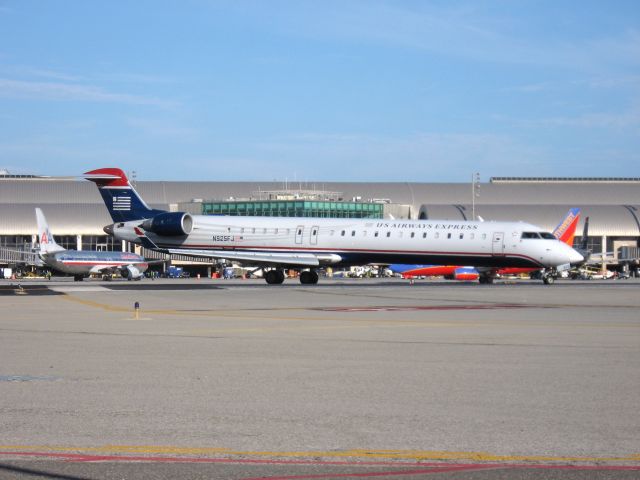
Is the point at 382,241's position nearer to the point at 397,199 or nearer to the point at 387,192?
the point at 397,199

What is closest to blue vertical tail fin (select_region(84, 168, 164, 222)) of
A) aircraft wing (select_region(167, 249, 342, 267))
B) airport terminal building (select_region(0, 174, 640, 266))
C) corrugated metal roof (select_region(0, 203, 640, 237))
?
aircraft wing (select_region(167, 249, 342, 267))

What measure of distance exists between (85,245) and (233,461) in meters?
115

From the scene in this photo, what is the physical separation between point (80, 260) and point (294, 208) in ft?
130

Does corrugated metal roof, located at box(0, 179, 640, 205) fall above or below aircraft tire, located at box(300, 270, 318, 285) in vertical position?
above

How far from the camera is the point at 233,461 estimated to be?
814cm

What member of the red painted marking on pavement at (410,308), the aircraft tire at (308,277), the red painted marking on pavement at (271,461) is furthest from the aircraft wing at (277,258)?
the red painted marking on pavement at (271,461)

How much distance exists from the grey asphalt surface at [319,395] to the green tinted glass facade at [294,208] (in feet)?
314

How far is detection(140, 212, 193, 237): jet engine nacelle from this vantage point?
55000 mm

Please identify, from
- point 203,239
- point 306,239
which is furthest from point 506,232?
point 203,239

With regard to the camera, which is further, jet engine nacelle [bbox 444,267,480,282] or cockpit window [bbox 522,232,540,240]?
jet engine nacelle [bbox 444,267,480,282]

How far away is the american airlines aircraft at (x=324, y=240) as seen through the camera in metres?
52.4

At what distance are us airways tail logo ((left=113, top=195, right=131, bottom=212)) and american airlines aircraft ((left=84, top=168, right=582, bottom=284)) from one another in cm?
6

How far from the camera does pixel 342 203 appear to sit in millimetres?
121000

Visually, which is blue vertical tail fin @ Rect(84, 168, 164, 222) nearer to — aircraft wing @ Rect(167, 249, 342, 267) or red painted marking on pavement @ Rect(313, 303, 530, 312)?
aircraft wing @ Rect(167, 249, 342, 267)
